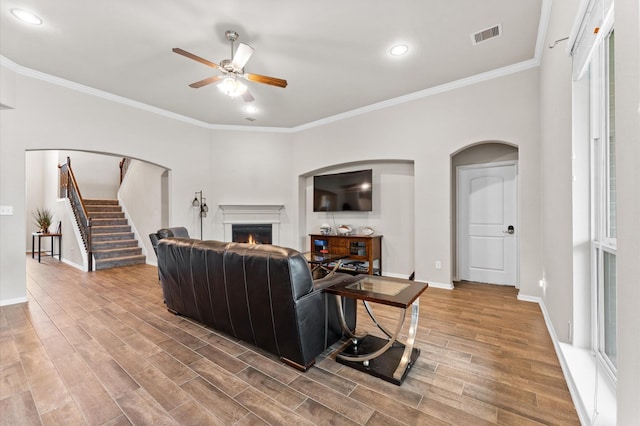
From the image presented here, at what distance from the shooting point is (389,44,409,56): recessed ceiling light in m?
3.27

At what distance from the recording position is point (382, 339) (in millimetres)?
2490

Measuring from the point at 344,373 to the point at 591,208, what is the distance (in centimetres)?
204

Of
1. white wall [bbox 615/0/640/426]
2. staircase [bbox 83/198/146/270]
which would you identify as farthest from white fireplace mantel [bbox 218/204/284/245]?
white wall [bbox 615/0/640/426]

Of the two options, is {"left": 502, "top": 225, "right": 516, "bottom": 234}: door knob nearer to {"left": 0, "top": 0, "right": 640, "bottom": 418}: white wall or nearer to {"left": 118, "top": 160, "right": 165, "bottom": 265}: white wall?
{"left": 0, "top": 0, "right": 640, "bottom": 418}: white wall

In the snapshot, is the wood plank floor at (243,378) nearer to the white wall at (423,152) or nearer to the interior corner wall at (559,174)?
the interior corner wall at (559,174)

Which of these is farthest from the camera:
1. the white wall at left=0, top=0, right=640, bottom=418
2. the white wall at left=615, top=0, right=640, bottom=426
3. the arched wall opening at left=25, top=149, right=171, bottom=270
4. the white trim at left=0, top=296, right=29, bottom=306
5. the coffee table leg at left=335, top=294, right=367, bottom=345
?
the arched wall opening at left=25, top=149, right=171, bottom=270

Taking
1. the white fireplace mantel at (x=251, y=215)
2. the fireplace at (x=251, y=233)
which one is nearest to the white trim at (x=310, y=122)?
the white fireplace mantel at (x=251, y=215)

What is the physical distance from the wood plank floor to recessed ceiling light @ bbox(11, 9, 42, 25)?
311cm

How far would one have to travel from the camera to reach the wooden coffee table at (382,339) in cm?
191

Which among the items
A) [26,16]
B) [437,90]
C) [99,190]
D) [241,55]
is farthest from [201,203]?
[99,190]

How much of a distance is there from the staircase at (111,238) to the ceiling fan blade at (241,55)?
5436 mm

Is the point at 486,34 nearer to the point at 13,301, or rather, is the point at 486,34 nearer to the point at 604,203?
the point at 604,203

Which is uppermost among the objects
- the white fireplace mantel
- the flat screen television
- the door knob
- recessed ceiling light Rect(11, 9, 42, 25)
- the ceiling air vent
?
the ceiling air vent

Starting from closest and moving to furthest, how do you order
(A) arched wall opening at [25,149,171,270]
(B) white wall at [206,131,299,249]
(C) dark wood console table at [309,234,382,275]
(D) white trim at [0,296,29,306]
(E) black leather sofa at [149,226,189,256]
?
(D) white trim at [0,296,29,306] → (E) black leather sofa at [149,226,189,256] → (C) dark wood console table at [309,234,382,275] → (B) white wall at [206,131,299,249] → (A) arched wall opening at [25,149,171,270]
